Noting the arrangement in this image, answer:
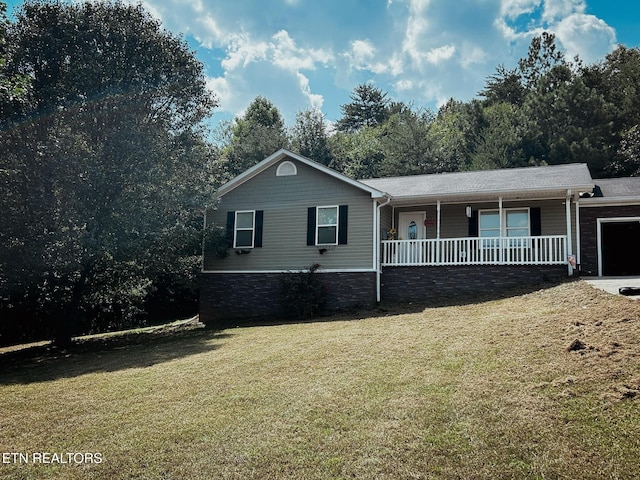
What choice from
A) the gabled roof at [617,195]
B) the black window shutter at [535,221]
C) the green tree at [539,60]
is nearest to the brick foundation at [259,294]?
the black window shutter at [535,221]

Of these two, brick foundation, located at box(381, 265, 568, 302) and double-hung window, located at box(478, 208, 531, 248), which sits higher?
double-hung window, located at box(478, 208, 531, 248)

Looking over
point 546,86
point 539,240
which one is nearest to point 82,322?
point 539,240

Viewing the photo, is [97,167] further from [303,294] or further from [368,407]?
[368,407]

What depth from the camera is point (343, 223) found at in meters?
15.5

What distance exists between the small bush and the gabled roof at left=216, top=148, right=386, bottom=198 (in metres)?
3.04

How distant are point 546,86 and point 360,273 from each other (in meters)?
22.1

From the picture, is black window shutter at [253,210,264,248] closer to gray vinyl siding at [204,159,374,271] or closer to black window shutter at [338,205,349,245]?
gray vinyl siding at [204,159,374,271]

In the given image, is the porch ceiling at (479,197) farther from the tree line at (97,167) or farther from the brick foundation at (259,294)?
the tree line at (97,167)

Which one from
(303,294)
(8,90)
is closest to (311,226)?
(303,294)

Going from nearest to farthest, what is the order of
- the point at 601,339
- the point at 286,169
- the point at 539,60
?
the point at 601,339 → the point at 286,169 → the point at 539,60

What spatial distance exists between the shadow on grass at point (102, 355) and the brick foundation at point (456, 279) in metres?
5.57

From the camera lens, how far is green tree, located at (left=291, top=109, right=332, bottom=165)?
3578 centimetres

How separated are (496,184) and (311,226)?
5932mm

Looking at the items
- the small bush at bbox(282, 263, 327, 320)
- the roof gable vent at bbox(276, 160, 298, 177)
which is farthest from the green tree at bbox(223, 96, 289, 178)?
the small bush at bbox(282, 263, 327, 320)
